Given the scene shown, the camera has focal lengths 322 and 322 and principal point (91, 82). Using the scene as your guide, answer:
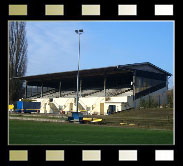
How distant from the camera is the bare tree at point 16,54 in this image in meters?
57.3

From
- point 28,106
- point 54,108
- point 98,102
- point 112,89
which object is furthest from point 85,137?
point 54,108

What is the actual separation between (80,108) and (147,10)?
155 feet

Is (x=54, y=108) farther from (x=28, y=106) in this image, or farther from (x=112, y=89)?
(x=112, y=89)

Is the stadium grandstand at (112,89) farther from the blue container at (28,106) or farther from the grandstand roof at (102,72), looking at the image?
the blue container at (28,106)

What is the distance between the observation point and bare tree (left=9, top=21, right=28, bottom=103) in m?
57.3

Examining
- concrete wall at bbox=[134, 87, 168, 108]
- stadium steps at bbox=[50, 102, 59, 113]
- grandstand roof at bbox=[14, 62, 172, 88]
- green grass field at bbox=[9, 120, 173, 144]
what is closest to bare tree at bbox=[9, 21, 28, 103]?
grandstand roof at bbox=[14, 62, 172, 88]

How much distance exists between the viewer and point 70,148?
6.85 meters

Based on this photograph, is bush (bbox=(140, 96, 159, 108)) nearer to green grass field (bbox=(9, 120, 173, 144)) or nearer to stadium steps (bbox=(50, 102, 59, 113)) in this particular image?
stadium steps (bbox=(50, 102, 59, 113))

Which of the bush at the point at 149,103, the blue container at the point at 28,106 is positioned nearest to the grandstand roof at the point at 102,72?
the bush at the point at 149,103

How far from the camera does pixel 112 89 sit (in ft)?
189

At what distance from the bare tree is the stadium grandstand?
1.73m

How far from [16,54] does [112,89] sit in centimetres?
1839
